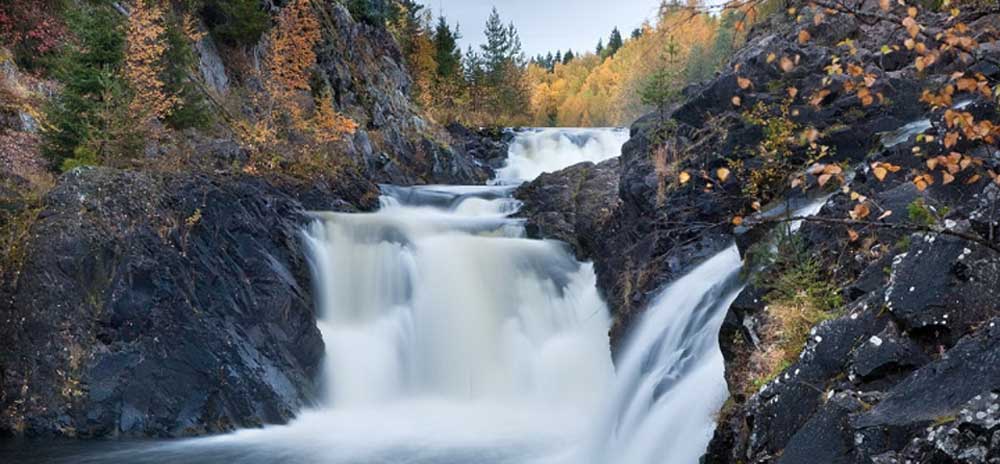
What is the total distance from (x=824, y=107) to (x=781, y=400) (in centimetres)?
667

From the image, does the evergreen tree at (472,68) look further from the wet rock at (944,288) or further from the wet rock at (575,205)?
the wet rock at (944,288)

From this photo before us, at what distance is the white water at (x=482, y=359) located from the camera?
8031 millimetres

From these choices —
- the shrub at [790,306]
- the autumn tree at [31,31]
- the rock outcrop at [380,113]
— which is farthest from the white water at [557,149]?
the shrub at [790,306]

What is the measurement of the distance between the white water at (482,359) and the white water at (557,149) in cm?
1671

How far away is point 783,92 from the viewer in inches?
413

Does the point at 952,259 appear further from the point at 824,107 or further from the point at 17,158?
the point at 17,158


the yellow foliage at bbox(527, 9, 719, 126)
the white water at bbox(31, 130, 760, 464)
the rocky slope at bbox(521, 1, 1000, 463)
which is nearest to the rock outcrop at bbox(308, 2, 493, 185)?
the white water at bbox(31, 130, 760, 464)

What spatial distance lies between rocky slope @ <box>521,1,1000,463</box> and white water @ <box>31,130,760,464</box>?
97 cm

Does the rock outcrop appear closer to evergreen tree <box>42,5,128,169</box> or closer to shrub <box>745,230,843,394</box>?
evergreen tree <box>42,5,128,169</box>

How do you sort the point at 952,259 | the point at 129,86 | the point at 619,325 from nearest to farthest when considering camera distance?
the point at 952,259 → the point at 619,325 → the point at 129,86

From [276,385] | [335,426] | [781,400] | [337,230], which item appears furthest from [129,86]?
[781,400]

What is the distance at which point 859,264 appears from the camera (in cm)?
583

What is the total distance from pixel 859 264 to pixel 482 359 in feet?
27.3

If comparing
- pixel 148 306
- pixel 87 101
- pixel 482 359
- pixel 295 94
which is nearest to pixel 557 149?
pixel 295 94
